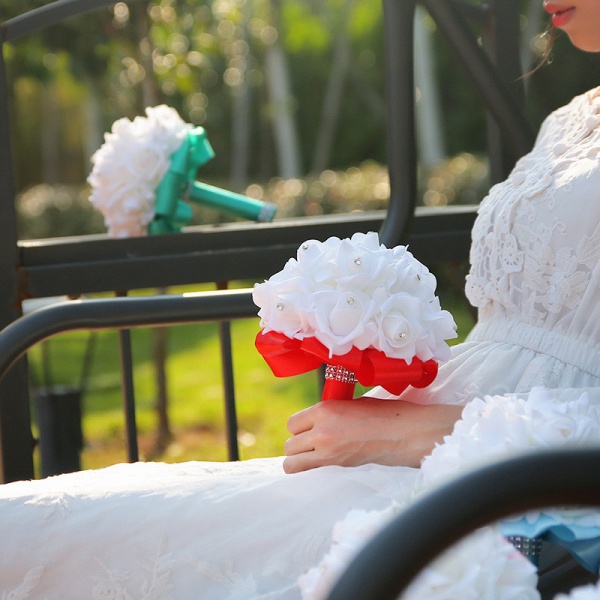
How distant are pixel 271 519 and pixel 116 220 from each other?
4.48 feet

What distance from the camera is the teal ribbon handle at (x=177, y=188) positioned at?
2.50m

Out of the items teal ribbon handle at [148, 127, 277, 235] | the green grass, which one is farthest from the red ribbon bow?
the green grass

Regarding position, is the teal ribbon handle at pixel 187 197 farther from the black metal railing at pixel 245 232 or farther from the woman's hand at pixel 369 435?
the woman's hand at pixel 369 435

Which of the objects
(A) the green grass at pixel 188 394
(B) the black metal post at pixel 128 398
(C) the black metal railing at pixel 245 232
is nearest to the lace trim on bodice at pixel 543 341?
(C) the black metal railing at pixel 245 232

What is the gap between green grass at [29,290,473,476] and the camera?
488 centimetres

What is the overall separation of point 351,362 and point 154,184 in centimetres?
134

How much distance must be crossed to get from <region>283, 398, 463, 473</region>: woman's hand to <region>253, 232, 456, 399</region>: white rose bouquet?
56mm

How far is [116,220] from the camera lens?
8.18 ft

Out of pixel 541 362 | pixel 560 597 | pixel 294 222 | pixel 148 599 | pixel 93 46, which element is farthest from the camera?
pixel 93 46

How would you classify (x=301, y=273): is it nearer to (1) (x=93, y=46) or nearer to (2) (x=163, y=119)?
(2) (x=163, y=119)

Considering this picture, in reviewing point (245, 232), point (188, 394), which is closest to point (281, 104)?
point (188, 394)

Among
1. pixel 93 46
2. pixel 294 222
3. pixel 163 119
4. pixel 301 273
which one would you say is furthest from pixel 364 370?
pixel 93 46

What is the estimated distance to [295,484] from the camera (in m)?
1.33

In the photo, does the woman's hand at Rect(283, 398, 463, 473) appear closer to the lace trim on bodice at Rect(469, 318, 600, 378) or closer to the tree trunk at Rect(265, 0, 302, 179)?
the lace trim on bodice at Rect(469, 318, 600, 378)
